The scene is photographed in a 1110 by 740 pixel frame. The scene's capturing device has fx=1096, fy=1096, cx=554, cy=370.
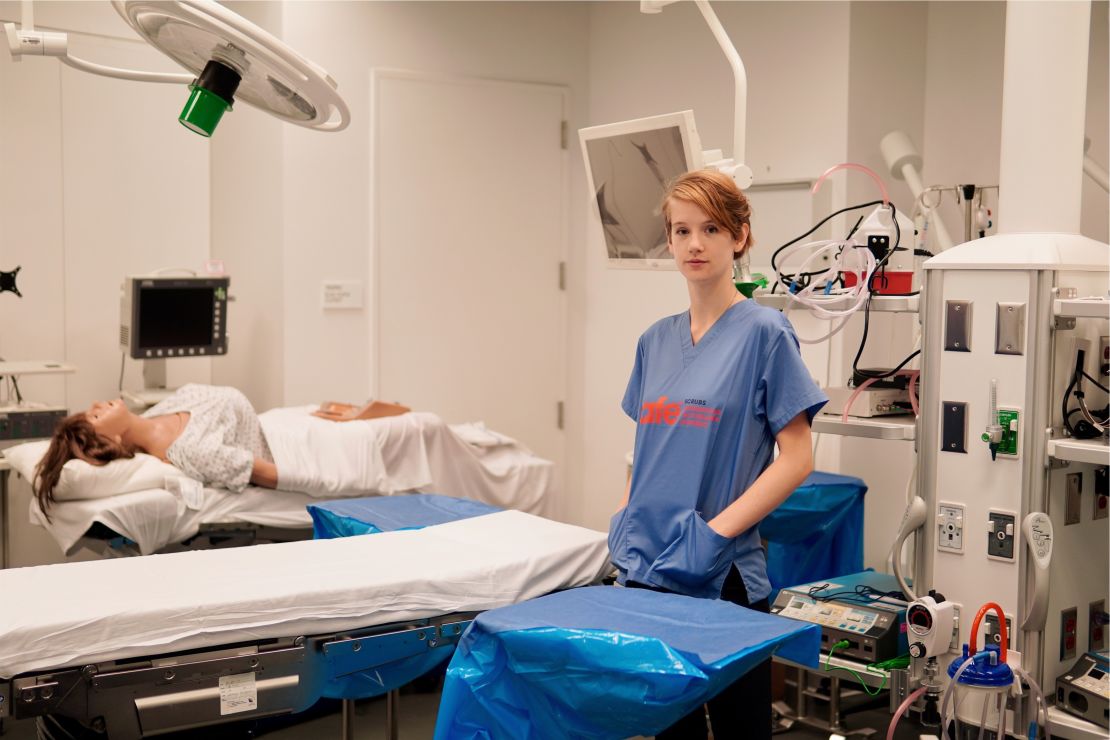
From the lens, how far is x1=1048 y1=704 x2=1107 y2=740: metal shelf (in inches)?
87.4

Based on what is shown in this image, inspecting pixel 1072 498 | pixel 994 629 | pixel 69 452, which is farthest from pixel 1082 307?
pixel 69 452

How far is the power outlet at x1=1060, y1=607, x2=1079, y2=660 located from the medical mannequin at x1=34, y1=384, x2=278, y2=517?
2266mm

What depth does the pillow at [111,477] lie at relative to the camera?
10.4ft

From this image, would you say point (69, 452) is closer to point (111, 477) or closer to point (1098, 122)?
point (111, 477)

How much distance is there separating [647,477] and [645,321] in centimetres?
264

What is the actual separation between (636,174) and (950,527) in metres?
1.23

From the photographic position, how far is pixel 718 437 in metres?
1.92

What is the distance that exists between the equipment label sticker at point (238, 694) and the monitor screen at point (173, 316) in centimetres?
254

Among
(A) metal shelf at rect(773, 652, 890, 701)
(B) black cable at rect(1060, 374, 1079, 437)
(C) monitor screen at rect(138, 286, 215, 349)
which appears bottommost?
(A) metal shelf at rect(773, 652, 890, 701)

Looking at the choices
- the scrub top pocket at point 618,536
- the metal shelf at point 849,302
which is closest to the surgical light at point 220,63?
the scrub top pocket at point 618,536

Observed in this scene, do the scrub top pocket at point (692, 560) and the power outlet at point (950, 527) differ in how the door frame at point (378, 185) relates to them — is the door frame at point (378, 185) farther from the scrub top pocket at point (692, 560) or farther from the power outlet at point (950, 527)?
the scrub top pocket at point (692, 560)

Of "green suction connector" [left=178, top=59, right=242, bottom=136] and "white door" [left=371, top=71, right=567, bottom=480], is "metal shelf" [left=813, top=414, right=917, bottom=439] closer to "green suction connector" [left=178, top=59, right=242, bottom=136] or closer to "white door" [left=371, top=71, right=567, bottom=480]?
"green suction connector" [left=178, top=59, right=242, bottom=136]

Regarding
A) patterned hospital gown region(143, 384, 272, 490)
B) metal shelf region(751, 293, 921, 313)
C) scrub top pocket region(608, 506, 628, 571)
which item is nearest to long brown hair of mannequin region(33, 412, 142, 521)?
patterned hospital gown region(143, 384, 272, 490)

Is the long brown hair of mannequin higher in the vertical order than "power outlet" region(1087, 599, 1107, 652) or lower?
higher
